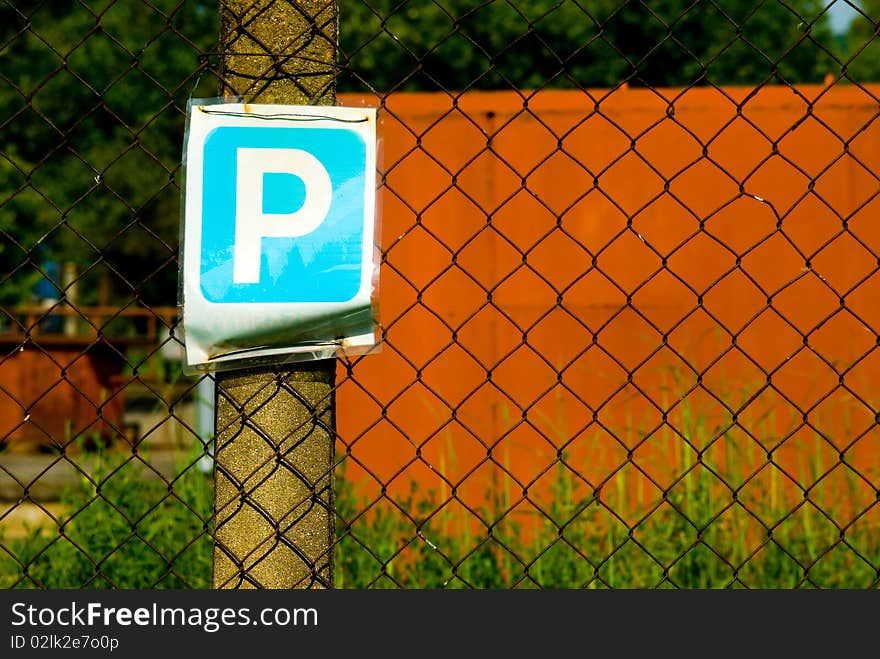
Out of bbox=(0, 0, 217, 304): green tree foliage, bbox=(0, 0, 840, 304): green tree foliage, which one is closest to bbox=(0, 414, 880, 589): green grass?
bbox=(0, 0, 840, 304): green tree foliage

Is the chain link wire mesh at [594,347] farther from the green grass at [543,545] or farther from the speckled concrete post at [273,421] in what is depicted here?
the speckled concrete post at [273,421]

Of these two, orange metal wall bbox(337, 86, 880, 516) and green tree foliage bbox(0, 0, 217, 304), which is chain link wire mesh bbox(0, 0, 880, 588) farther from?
green tree foliage bbox(0, 0, 217, 304)

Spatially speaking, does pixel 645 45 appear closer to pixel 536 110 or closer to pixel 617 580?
pixel 536 110

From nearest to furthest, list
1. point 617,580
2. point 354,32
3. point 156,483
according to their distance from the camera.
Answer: point 617,580, point 156,483, point 354,32

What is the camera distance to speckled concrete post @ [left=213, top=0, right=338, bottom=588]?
5.63ft

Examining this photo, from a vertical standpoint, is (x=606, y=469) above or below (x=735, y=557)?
above

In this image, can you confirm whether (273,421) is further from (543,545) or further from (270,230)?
(543,545)

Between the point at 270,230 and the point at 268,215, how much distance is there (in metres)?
0.02

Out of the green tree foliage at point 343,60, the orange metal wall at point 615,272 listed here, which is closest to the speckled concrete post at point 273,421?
the orange metal wall at point 615,272

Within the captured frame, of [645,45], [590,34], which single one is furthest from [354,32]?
[645,45]

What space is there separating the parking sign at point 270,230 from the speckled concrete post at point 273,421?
0.17 feet

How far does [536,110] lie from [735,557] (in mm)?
1997

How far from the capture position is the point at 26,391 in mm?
9453

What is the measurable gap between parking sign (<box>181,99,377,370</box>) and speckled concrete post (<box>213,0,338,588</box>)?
53 millimetres
